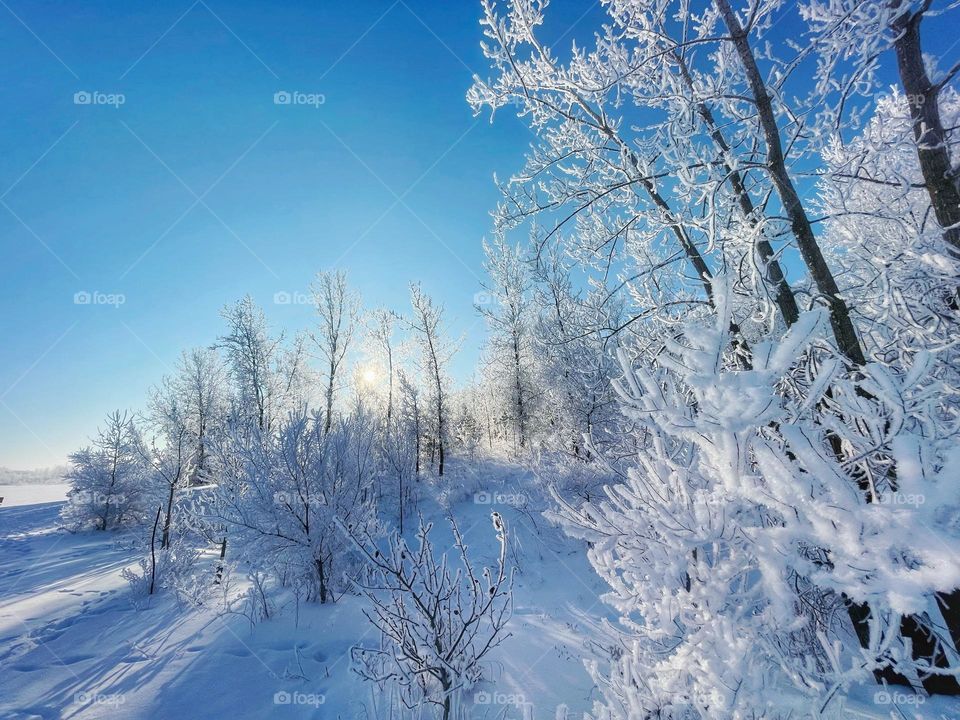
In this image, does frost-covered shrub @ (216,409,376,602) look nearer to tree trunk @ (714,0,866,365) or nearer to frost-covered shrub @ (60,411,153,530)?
tree trunk @ (714,0,866,365)

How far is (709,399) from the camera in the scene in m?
1.43

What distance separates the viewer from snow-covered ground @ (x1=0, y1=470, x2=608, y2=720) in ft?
10.9

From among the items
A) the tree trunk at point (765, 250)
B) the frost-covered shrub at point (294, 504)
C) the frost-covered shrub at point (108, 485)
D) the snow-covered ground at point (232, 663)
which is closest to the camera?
the tree trunk at point (765, 250)

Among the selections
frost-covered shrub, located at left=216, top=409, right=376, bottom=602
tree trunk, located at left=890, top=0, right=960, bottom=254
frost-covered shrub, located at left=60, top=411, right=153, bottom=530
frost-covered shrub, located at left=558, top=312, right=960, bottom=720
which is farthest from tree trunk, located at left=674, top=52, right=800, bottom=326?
frost-covered shrub, located at left=60, top=411, right=153, bottom=530

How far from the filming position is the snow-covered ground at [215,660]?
3.32 meters

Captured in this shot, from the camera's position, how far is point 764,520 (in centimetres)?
197

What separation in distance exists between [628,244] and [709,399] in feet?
11.2

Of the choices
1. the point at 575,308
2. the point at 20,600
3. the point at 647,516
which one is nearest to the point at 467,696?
the point at 647,516

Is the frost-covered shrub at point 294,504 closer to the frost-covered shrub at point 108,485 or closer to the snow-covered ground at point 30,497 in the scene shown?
the frost-covered shrub at point 108,485

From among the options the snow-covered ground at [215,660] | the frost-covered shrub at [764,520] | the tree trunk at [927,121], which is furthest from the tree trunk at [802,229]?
the snow-covered ground at [215,660]

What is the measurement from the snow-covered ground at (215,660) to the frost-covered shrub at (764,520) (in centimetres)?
203

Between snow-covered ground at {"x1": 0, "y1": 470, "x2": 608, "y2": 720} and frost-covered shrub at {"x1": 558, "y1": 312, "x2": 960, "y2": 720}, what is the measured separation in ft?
6.65

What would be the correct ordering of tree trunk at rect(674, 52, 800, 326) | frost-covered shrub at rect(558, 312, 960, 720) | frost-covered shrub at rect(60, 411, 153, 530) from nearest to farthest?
frost-covered shrub at rect(558, 312, 960, 720)
tree trunk at rect(674, 52, 800, 326)
frost-covered shrub at rect(60, 411, 153, 530)

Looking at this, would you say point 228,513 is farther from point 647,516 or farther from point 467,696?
point 647,516
